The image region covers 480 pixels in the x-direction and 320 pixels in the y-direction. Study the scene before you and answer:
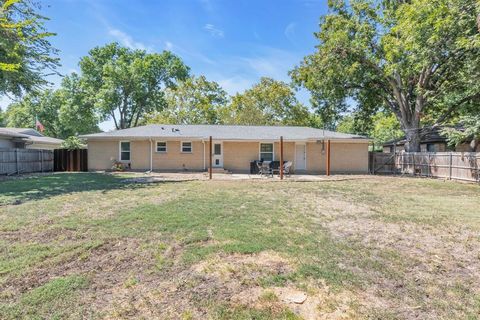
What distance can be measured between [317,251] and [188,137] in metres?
14.8

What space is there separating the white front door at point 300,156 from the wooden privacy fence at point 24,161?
16436 mm

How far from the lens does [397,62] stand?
17.4 metres

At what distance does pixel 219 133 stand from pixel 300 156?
222 inches

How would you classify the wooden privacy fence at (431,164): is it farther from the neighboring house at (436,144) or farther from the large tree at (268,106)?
the large tree at (268,106)

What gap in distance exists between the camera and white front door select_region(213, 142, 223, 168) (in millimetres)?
18766

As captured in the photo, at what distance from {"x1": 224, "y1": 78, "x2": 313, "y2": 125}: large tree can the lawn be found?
26.4 m

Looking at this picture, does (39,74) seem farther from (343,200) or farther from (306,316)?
(306,316)

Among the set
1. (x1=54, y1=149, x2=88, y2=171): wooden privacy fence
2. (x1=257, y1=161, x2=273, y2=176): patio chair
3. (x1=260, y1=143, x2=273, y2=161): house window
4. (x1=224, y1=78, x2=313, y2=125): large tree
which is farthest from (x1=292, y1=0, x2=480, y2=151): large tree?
(x1=54, y1=149, x2=88, y2=171): wooden privacy fence

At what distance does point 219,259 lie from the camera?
3.91 meters

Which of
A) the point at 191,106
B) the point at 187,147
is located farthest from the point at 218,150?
the point at 191,106

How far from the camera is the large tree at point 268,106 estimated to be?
107 ft

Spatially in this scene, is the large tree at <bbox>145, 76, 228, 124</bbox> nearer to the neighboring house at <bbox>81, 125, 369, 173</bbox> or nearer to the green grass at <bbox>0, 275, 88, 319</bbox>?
the neighboring house at <bbox>81, 125, 369, 173</bbox>

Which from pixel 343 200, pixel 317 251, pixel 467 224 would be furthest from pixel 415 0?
pixel 317 251

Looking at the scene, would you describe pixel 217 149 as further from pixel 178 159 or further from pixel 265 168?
pixel 265 168
